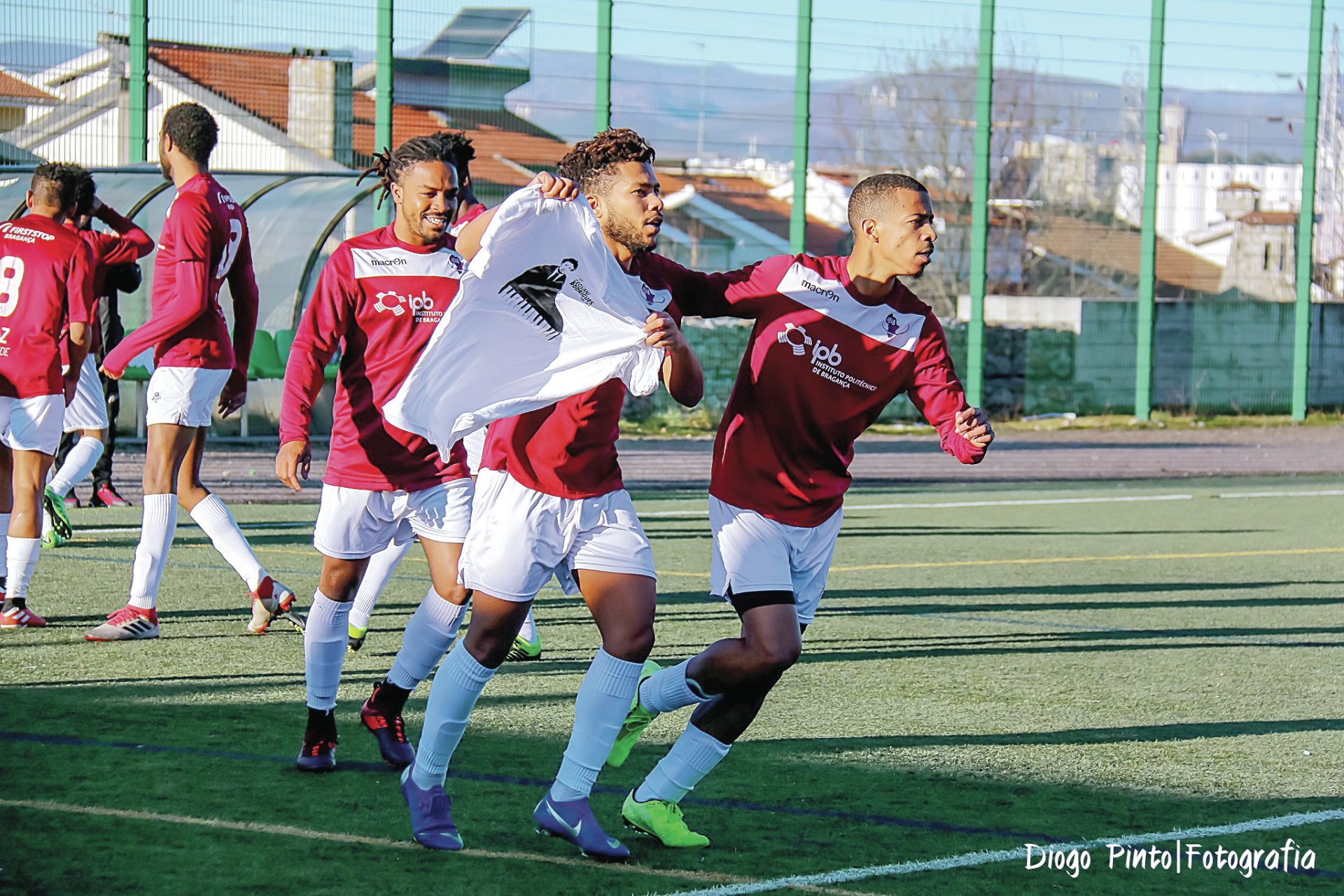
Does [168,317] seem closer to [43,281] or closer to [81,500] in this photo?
[43,281]

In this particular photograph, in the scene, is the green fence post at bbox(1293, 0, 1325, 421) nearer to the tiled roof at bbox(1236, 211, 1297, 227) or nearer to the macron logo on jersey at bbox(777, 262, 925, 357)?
the tiled roof at bbox(1236, 211, 1297, 227)

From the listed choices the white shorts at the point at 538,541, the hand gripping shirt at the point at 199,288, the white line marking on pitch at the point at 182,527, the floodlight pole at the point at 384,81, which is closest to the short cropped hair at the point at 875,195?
the white shorts at the point at 538,541

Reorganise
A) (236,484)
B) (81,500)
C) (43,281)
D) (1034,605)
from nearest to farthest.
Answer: (43,281) < (1034,605) < (81,500) < (236,484)

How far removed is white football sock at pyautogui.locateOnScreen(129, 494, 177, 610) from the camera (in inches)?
276

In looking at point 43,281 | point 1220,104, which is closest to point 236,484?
point 43,281

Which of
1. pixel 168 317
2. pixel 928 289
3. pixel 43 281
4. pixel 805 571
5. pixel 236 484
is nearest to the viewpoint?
pixel 805 571

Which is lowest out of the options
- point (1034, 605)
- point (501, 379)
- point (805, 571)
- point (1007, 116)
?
point (1034, 605)

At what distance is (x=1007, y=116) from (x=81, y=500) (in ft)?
54.4

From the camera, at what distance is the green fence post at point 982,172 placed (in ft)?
74.3

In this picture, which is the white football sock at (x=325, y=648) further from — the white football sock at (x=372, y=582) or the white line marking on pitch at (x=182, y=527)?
the white line marking on pitch at (x=182, y=527)

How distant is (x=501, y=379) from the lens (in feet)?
14.3

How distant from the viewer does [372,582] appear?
687 cm

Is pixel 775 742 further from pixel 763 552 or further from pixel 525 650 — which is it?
pixel 525 650

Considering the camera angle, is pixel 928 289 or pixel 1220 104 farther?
pixel 928 289
